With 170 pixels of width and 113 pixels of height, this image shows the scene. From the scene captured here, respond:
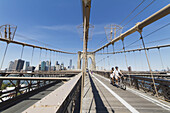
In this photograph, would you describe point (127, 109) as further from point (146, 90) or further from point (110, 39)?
point (110, 39)

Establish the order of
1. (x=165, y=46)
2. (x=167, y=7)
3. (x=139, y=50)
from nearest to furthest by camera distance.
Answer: (x=167, y=7)
(x=165, y=46)
(x=139, y=50)

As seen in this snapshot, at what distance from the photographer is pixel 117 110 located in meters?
2.66

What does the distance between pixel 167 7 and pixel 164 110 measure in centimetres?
406

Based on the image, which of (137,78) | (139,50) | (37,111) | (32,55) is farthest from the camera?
(139,50)

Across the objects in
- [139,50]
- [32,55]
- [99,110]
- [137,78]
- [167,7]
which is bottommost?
[99,110]

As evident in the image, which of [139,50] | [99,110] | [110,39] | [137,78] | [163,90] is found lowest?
[99,110]

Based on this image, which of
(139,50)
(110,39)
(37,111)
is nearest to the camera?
(37,111)

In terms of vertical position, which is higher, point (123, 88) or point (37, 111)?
point (37, 111)

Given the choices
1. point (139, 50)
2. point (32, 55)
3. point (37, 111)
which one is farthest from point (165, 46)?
point (32, 55)

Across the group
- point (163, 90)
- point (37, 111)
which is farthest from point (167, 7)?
point (37, 111)

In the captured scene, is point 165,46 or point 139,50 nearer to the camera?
point 165,46

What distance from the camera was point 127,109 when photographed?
2701mm

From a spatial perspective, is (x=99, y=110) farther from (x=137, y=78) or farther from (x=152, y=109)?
(x=137, y=78)

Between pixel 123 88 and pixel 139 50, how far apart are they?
3925cm
